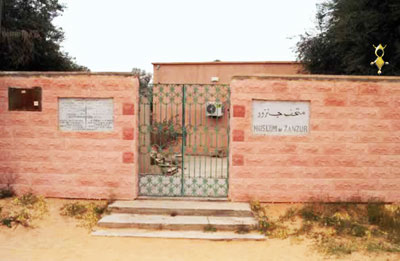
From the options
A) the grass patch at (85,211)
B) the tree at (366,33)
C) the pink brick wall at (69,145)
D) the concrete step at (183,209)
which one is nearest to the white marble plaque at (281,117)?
the concrete step at (183,209)

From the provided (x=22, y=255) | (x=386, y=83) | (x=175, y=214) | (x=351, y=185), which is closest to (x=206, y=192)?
(x=175, y=214)

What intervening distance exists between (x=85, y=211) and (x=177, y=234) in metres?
1.91

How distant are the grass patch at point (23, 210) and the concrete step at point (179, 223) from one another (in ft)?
4.22

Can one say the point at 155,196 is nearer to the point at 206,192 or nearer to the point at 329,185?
the point at 206,192

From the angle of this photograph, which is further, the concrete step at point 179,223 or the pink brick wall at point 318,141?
the pink brick wall at point 318,141

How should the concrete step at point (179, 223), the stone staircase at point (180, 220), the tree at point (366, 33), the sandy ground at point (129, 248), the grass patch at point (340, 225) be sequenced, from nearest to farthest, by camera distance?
1. the sandy ground at point (129, 248)
2. the grass patch at point (340, 225)
3. the stone staircase at point (180, 220)
4. the concrete step at point (179, 223)
5. the tree at point (366, 33)

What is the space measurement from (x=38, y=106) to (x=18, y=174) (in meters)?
1.42

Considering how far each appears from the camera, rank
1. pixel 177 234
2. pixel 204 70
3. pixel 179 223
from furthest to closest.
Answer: pixel 204 70 < pixel 179 223 < pixel 177 234

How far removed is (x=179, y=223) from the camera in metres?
5.79

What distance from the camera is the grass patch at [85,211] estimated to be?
603 cm

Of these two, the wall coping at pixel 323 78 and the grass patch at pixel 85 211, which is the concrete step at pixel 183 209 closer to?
the grass patch at pixel 85 211

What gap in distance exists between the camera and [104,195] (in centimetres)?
666

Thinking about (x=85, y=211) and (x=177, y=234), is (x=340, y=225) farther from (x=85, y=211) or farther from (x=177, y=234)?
(x=85, y=211)

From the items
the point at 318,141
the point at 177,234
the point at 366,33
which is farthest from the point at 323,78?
the point at 366,33
